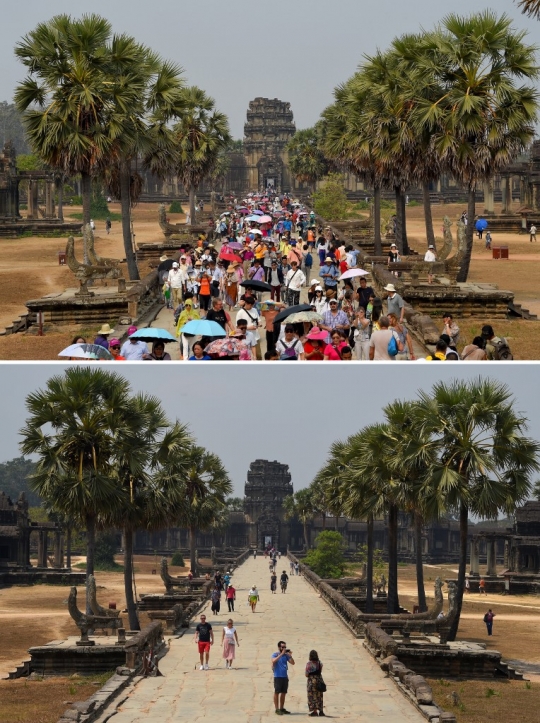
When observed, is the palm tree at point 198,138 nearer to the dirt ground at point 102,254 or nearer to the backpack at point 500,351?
the dirt ground at point 102,254

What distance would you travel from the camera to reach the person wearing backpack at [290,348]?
22.7m

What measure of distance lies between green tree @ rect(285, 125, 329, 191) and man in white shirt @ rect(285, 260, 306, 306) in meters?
69.9

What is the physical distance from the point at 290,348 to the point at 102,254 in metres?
44.0

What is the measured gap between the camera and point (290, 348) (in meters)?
22.7

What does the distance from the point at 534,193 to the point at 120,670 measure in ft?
246

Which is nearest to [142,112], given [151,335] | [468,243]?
[468,243]

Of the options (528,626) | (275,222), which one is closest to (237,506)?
(275,222)

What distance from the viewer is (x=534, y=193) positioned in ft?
301

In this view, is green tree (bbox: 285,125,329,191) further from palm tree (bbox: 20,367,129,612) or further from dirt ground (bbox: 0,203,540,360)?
palm tree (bbox: 20,367,129,612)

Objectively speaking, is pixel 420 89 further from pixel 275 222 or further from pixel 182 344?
pixel 275 222

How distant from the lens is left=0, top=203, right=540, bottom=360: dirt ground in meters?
31.4

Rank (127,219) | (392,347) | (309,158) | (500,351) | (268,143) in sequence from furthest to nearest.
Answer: (268,143)
(309,158)
(127,219)
(500,351)
(392,347)

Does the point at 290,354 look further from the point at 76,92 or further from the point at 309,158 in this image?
the point at 309,158

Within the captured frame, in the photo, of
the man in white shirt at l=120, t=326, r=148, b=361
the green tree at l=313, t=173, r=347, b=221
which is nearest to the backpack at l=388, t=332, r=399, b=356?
the man in white shirt at l=120, t=326, r=148, b=361
